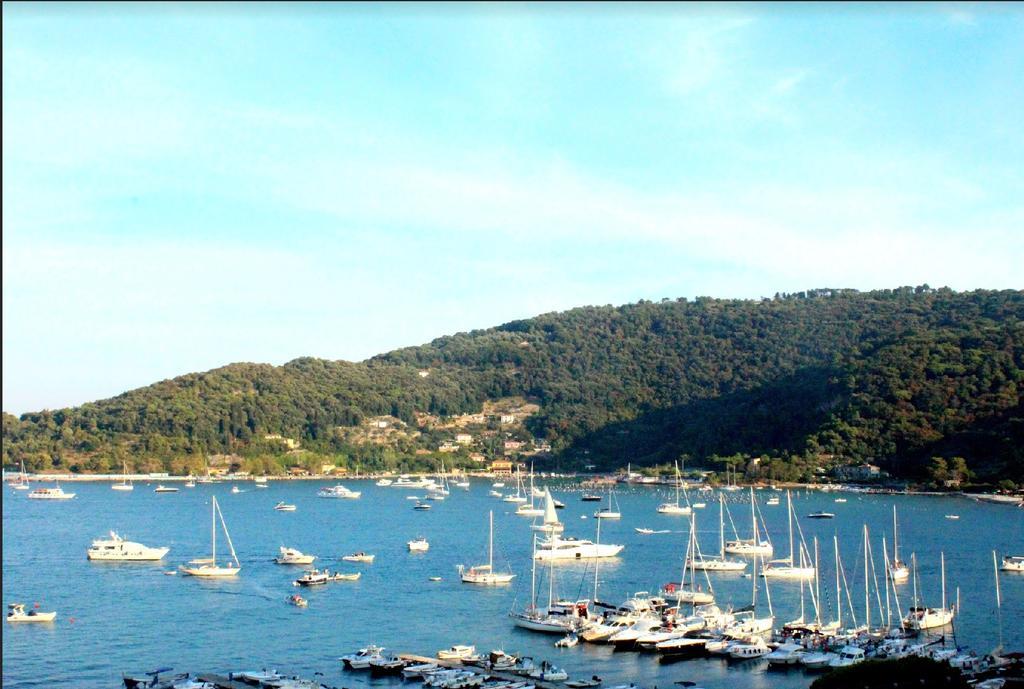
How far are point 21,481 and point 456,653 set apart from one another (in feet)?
313

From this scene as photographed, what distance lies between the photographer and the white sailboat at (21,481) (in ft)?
343

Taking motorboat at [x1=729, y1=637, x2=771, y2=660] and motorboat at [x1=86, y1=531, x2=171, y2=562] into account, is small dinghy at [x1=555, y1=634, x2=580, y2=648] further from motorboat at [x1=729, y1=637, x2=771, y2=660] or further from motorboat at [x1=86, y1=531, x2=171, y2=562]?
motorboat at [x1=86, y1=531, x2=171, y2=562]

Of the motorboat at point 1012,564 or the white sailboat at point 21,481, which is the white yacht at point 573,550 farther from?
the white sailboat at point 21,481

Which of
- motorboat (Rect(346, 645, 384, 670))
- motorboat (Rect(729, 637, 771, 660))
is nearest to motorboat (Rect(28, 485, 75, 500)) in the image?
motorboat (Rect(346, 645, 384, 670))

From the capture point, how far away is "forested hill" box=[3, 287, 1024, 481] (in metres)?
100

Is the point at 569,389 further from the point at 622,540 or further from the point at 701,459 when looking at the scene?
the point at 622,540

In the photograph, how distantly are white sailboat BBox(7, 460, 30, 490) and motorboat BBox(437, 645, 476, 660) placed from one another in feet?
293

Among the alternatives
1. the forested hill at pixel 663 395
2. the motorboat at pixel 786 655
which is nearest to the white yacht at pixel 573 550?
the motorboat at pixel 786 655

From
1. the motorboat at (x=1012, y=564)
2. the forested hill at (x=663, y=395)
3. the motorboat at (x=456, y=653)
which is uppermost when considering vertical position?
the forested hill at (x=663, y=395)

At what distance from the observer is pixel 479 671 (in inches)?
984

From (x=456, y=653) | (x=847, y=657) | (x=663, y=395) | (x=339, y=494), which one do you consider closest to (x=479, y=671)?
(x=456, y=653)

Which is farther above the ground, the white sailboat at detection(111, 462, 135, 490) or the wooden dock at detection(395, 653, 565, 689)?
the white sailboat at detection(111, 462, 135, 490)

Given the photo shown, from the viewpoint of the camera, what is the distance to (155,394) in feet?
426

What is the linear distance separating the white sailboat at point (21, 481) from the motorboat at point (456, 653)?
8938 cm
